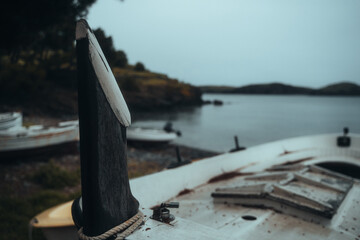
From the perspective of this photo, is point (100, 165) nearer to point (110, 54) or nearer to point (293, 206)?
point (110, 54)

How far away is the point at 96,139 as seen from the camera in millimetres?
1952

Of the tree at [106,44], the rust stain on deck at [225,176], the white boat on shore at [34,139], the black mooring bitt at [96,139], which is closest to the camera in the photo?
the black mooring bitt at [96,139]

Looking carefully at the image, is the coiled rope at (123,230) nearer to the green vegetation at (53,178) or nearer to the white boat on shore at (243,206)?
the white boat on shore at (243,206)

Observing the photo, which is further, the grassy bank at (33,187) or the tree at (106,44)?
the grassy bank at (33,187)

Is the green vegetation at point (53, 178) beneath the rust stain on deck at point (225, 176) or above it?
beneath

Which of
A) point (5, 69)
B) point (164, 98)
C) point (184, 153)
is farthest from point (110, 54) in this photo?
point (164, 98)

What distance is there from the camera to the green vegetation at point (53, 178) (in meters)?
8.61

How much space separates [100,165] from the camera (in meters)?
1.98

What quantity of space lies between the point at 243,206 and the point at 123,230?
2.34 meters

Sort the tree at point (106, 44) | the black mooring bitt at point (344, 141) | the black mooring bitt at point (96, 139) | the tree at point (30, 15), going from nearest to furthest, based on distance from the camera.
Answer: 1. the black mooring bitt at point (96, 139)
2. the tree at point (106, 44)
3. the tree at point (30, 15)
4. the black mooring bitt at point (344, 141)

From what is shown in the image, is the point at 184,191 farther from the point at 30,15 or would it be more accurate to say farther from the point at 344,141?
the point at 30,15

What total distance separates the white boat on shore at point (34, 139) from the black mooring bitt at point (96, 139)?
10.2 m

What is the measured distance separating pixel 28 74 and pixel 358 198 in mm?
32049

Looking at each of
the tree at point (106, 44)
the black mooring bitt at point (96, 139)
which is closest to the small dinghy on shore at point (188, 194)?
the black mooring bitt at point (96, 139)
